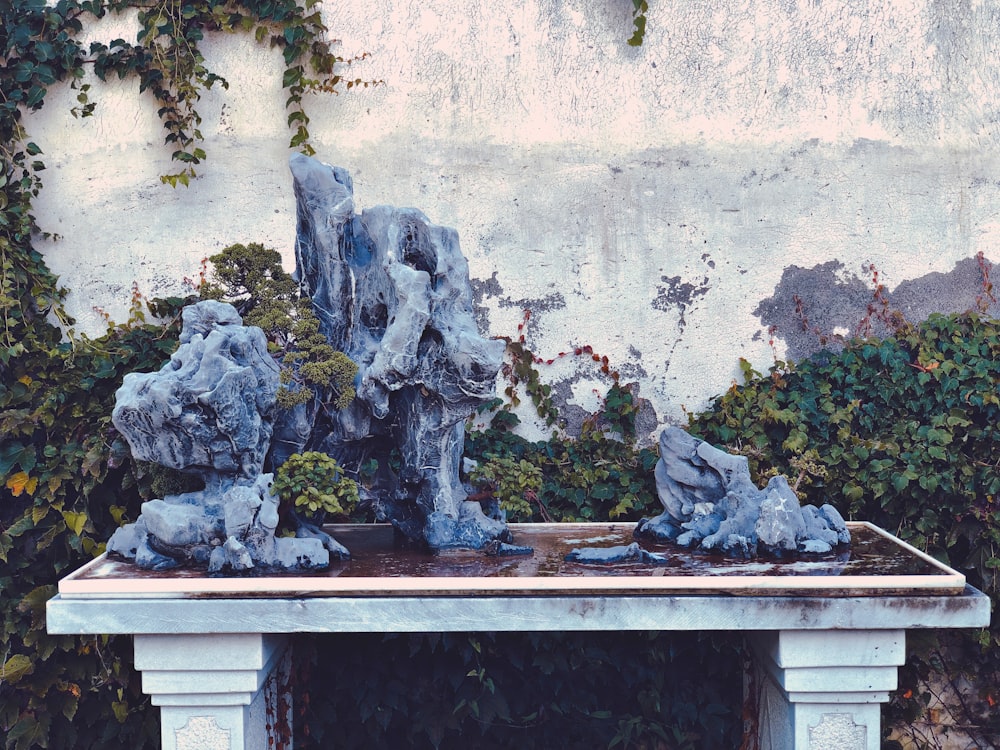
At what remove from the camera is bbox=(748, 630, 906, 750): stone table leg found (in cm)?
316

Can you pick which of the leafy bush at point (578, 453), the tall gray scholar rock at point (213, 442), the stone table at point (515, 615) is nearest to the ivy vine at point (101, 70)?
the leafy bush at point (578, 453)

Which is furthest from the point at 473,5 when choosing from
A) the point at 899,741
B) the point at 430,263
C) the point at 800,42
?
the point at 899,741

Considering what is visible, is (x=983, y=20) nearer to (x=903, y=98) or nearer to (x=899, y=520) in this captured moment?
(x=903, y=98)

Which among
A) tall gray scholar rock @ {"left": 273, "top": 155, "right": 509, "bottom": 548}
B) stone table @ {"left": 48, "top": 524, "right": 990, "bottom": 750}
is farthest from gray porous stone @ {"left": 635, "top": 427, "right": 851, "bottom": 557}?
tall gray scholar rock @ {"left": 273, "top": 155, "right": 509, "bottom": 548}

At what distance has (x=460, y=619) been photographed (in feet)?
10.1

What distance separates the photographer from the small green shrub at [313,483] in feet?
11.0

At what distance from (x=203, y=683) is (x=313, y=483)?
2.33 ft

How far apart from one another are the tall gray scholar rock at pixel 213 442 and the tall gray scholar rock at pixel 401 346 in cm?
27

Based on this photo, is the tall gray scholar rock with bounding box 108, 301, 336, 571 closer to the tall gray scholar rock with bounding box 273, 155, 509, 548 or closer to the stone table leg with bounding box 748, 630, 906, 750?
the tall gray scholar rock with bounding box 273, 155, 509, 548

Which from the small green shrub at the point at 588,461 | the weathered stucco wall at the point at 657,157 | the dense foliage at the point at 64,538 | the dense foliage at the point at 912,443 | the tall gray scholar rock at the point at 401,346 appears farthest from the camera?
the weathered stucco wall at the point at 657,157

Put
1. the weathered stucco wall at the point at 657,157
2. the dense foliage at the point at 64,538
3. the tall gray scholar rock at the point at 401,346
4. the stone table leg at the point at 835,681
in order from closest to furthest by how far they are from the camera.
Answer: the stone table leg at the point at 835,681
the tall gray scholar rock at the point at 401,346
the dense foliage at the point at 64,538
the weathered stucco wall at the point at 657,157

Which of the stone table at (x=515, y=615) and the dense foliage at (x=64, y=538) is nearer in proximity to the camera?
the stone table at (x=515, y=615)

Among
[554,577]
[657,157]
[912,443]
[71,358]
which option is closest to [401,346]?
[554,577]

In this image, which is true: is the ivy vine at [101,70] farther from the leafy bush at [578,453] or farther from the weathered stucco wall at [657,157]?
the leafy bush at [578,453]
